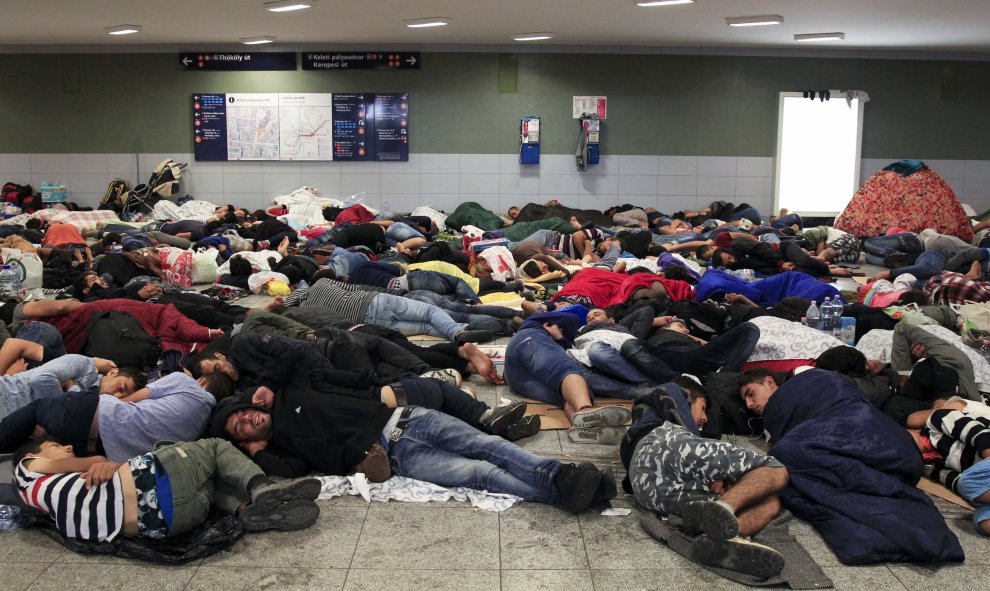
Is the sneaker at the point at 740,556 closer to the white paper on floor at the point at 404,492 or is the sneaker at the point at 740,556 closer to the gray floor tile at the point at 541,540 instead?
the gray floor tile at the point at 541,540

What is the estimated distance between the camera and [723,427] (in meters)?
4.34

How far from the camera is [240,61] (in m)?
12.8

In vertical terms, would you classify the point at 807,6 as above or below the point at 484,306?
above

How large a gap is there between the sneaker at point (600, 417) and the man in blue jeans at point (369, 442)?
492mm

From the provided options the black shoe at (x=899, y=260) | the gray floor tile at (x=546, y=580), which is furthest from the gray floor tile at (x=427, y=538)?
the black shoe at (x=899, y=260)

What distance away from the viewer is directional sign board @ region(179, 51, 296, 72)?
1283 cm

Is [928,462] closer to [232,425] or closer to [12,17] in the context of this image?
[232,425]

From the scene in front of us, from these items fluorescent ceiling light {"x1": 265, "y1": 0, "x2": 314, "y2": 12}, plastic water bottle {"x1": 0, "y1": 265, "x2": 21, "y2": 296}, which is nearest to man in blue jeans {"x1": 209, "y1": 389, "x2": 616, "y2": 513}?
plastic water bottle {"x1": 0, "y1": 265, "x2": 21, "y2": 296}

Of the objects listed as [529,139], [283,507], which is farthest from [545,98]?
[283,507]

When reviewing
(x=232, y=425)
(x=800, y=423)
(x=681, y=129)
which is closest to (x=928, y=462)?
(x=800, y=423)

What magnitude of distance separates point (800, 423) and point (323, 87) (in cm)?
1056

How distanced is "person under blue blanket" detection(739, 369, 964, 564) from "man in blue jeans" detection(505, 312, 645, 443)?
2.67 feet

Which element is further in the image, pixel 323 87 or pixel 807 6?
pixel 323 87

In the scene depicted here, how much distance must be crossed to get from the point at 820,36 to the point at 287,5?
685 centimetres
